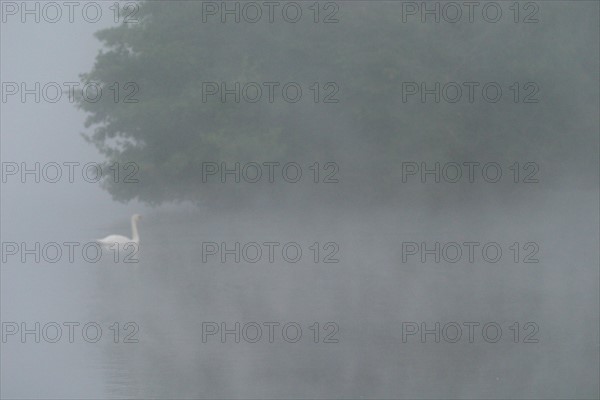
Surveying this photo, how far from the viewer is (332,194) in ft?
60.0

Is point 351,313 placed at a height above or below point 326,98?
below

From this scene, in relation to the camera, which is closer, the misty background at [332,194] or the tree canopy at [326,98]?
the misty background at [332,194]

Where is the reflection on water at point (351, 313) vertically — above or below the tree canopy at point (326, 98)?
below

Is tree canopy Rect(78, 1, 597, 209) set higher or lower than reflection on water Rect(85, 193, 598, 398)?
higher

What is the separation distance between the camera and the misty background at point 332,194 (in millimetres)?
10344

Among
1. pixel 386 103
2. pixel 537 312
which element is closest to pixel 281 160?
pixel 386 103

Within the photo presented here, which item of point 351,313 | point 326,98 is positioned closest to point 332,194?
point 326,98

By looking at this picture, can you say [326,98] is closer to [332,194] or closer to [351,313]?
[332,194]

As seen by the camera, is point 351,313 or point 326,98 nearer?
point 351,313

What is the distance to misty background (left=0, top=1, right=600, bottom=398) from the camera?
1034 centimetres

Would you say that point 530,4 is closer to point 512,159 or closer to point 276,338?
point 512,159

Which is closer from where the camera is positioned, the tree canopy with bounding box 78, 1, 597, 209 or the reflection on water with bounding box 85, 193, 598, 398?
the reflection on water with bounding box 85, 193, 598, 398

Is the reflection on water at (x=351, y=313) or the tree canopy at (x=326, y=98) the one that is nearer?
the reflection on water at (x=351, y=313)

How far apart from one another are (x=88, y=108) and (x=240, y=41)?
292cm
